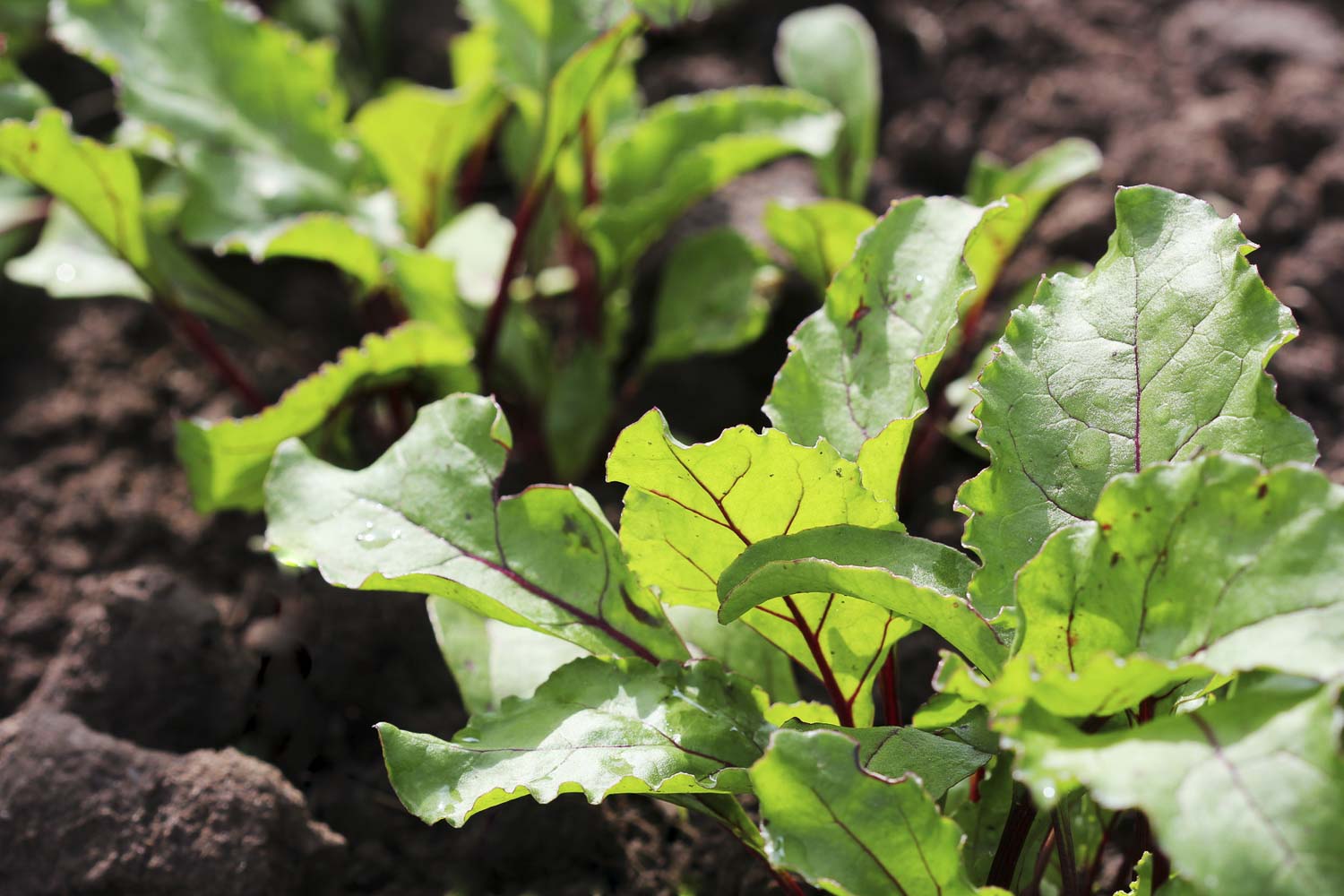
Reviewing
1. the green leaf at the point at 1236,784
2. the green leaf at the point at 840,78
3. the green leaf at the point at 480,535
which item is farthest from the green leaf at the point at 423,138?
the green leaf at the point at 1236,784

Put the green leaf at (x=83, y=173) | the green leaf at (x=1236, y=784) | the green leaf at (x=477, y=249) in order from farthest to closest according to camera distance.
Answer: the green leaf at (x=477, y=249)
the green leaf at (x=83, y=173)
the green leaf at (x=1236, y=784)

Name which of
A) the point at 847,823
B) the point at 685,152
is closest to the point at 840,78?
the point at 685,152

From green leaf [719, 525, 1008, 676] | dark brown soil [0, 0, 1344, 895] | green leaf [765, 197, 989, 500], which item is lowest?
dark brown soil [0, 0, 1344, 895]

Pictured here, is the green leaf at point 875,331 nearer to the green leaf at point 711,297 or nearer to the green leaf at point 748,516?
the green leaf at point 748,516

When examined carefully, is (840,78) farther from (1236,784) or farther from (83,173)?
(1236,784)

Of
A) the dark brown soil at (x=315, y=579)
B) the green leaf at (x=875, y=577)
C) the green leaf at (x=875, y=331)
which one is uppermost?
the green leaf at (x=875, y=331)

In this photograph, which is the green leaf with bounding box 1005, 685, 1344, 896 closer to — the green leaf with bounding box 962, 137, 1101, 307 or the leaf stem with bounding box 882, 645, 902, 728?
the leaf stem with bounding box 882, 645, 902, 728

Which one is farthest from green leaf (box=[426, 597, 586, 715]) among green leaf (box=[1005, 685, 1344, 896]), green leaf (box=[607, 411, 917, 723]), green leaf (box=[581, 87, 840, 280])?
green leaf (box=[581, 87, 840, 280])
